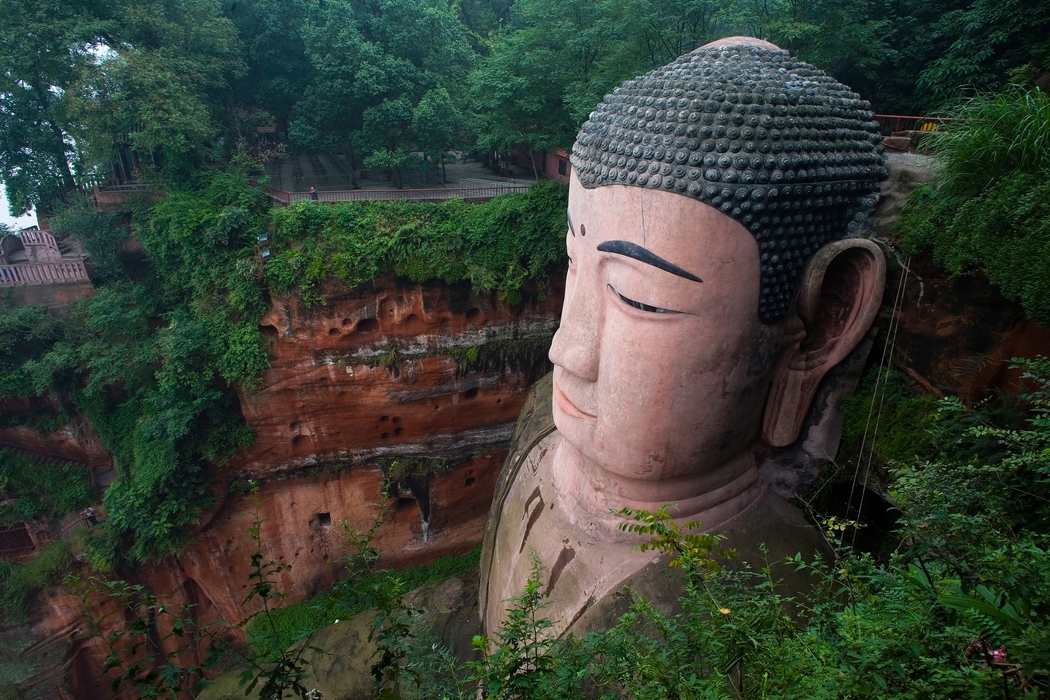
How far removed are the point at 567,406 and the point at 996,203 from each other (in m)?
2.68

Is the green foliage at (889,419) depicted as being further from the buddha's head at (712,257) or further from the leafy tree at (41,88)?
the leafy tree at (41,88)

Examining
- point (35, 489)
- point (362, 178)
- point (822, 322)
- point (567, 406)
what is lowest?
point (35, 489)

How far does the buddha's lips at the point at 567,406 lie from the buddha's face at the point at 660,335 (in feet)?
0.07

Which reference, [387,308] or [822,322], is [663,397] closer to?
[822,322]

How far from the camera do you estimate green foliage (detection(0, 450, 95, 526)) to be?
12305 mm

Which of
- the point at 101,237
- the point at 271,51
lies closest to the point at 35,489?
the point at 101,237

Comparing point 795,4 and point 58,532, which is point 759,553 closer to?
point 795,4

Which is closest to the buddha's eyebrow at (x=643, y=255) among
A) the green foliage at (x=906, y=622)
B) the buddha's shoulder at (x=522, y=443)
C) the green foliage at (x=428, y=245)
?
the green foliage at (x=906, y=622)

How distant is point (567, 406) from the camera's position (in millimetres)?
4340

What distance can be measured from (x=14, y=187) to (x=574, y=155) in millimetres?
15033

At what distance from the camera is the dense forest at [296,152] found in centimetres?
359

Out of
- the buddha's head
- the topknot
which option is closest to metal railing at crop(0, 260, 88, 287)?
the buddha's head

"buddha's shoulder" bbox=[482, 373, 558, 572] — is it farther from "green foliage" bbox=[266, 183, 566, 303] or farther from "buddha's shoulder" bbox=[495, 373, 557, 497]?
"green foliage" bbox=[266, 183, 566, 303]

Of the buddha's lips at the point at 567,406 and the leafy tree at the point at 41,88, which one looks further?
the leafy tree at the point at 41,88
